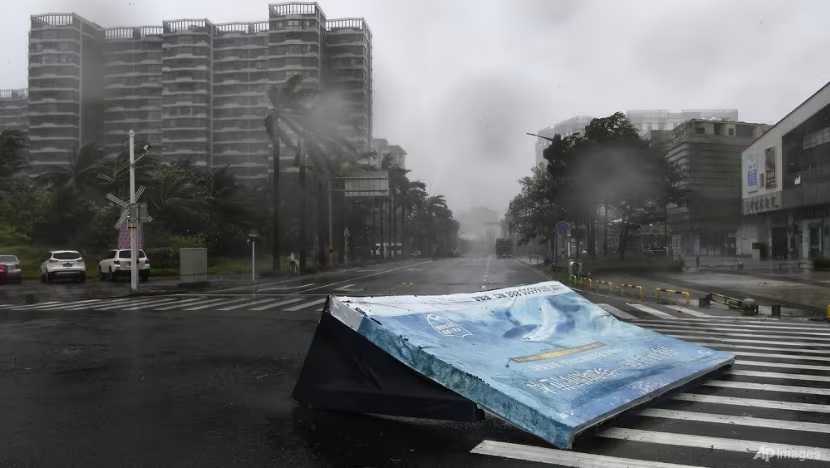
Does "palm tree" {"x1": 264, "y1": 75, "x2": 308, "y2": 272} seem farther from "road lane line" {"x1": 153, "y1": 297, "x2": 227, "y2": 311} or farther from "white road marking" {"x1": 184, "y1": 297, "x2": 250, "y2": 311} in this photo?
"white road marking" {"x1": 184, "y1": 297, "x2": 250, "y2": 311}

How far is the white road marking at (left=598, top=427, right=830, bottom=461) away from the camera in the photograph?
3.93 m

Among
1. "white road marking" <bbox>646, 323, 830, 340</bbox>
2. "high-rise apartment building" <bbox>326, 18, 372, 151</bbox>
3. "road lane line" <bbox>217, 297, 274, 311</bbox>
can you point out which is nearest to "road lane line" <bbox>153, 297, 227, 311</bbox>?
"road lane line" <bbox>217, 297, 274, 311</bbox>

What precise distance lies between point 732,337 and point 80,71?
120 meters

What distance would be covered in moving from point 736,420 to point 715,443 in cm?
71

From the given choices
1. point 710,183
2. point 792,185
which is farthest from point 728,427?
point 710,183

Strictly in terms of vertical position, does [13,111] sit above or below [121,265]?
above

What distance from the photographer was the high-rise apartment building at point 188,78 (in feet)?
336

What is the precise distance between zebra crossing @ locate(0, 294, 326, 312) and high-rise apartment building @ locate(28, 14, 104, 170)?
9936 cm

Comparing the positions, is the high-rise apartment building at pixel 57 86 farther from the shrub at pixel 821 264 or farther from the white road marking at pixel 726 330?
the white road marking at pixel 726 330

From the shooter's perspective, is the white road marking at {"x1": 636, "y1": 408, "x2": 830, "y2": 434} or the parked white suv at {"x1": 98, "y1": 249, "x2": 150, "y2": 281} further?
the parked white suv at {"x1": 98, "y1": 249, "x2": 150, "y2": 281}

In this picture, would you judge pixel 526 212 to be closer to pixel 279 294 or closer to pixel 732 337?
pixel 279 294

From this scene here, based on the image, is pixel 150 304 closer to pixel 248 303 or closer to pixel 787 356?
pixel 248 303

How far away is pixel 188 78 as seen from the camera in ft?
340

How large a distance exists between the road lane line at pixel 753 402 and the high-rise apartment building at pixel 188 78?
97.9m
